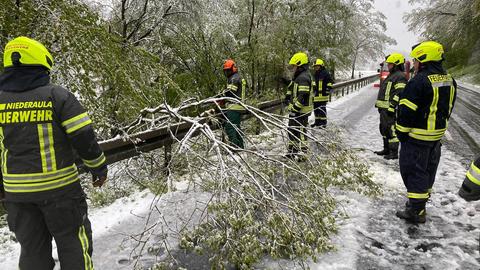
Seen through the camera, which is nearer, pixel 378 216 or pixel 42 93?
pixel 42 93

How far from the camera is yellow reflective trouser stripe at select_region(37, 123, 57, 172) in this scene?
7.48 ft

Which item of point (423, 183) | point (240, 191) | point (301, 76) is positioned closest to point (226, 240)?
point (240, 191)

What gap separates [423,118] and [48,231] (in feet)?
13.1

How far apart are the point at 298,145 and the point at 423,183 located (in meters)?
1.53

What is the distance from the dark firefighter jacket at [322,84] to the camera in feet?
29.1

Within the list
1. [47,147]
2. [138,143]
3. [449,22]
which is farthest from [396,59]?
[449,22]

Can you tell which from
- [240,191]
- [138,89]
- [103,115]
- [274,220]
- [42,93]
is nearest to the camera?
[42,93]

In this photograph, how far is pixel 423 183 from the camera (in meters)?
3.84

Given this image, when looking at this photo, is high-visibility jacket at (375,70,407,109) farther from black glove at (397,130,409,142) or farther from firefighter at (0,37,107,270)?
firefighter at (0,37,107,270)

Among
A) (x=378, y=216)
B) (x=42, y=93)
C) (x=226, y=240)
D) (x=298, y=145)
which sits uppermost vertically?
(x=42, y=93)

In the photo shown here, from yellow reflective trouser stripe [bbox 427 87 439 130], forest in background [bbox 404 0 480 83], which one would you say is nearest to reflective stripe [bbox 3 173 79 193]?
yellow reflective trouser stripe [bbox 427 87 439 130]

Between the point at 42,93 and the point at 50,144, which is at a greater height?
the point at 42,93

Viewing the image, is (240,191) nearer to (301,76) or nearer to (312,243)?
(312,243)

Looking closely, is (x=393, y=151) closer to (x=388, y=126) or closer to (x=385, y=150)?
(x=385, y=150)
